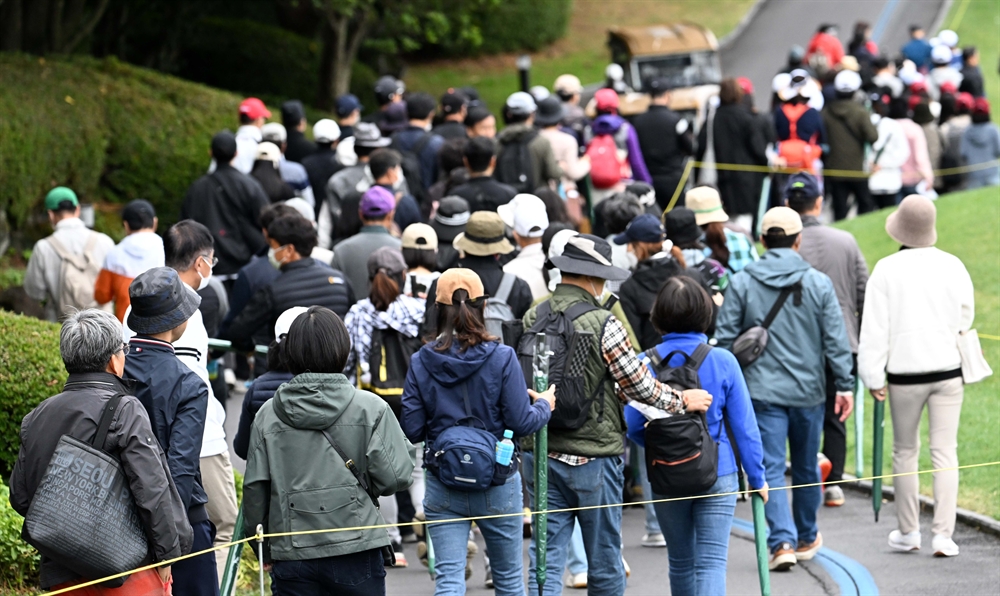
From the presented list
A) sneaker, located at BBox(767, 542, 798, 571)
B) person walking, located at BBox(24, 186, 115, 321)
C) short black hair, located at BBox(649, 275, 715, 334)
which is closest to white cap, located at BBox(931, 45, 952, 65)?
sneaker, located at BBox(767, 542, 798, 571)

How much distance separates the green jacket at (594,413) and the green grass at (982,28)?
27349 millimetres

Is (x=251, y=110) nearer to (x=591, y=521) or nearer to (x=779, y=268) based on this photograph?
(x=779, y=268)

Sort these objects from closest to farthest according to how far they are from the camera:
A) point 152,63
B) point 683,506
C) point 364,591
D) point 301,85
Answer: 1. point 364,591
2. point 683,506
3. point 152,63
4. point 301,85

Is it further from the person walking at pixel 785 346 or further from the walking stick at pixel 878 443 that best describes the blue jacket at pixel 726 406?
the walking stick at pixel 878 443

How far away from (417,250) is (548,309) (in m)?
1.47

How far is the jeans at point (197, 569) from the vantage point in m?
5.18

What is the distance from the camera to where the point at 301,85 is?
24.4 m

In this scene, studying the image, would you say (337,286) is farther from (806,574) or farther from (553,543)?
(806,574)

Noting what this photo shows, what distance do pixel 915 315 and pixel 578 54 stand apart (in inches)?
1062

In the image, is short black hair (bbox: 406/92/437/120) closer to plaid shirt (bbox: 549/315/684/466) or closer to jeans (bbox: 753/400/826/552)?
jeans (bbox: 753/400/826/552)

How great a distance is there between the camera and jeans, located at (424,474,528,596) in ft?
17.6

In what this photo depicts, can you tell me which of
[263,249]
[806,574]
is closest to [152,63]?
[263,249]

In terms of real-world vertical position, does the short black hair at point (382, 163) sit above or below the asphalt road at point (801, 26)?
below

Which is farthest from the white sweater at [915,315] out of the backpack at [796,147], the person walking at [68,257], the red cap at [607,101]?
the backpack at [796,147]
